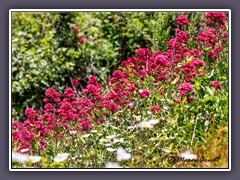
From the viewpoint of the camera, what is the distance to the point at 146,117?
4.20 metres

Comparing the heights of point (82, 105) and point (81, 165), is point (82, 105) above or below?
above

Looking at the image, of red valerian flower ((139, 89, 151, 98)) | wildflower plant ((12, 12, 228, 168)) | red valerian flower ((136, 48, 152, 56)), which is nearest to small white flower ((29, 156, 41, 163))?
wildflower plant ((12, 12, 228, 168))

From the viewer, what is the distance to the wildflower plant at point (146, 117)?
13.1 feet

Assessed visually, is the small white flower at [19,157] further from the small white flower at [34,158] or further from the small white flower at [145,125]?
the small white flower at [145,125]

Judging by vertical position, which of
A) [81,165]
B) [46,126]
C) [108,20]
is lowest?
[81,165]

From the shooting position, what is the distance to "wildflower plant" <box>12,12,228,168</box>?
400 cm

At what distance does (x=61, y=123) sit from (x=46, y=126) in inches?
6.2

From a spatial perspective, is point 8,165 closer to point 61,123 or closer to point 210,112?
point 61,123

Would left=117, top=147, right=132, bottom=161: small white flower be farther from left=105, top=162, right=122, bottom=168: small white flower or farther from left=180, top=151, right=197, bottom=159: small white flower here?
left=180, top=151, right=197, bottom=159: small white flower

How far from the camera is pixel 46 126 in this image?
4.43 m

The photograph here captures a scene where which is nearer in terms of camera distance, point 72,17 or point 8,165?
point 8,165

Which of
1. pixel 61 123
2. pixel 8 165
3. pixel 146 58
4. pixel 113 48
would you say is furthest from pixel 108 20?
pixel 8 165

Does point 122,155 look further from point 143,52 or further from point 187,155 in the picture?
point 143,52

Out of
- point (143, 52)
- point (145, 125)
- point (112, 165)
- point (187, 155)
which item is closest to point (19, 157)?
point (112, 165)
